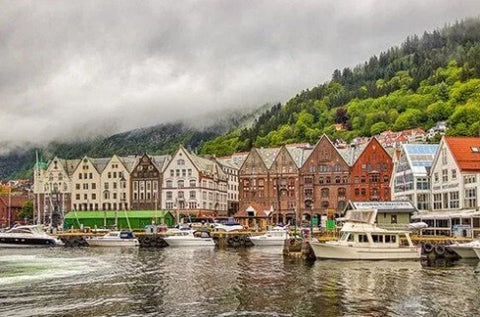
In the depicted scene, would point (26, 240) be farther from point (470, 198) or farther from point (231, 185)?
point (231, 185)

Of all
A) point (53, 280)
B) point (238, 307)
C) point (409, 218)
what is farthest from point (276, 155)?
point (238, 307)

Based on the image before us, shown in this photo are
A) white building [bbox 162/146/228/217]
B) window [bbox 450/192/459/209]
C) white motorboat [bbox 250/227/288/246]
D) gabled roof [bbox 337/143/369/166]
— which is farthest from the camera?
white building [bbox 162/146/228/217]

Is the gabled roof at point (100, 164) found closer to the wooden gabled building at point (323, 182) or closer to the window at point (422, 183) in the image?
the wooden gabled building at point (323, 182)

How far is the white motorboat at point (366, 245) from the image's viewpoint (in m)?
59.8

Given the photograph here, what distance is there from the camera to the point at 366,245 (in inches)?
2365

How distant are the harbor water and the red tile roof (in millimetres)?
27368

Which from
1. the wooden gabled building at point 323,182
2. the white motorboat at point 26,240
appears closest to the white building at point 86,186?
the white motorboat at point 26,240

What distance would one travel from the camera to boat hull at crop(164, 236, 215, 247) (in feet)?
293

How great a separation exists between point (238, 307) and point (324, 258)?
Answer: 93.1 feet

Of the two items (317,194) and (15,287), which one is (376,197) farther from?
(15,287)

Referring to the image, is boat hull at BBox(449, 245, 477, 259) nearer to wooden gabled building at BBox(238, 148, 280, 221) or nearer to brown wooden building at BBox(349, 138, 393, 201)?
brown wooden building at BBox(349, 138, 393, 201)

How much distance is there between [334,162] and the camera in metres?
132

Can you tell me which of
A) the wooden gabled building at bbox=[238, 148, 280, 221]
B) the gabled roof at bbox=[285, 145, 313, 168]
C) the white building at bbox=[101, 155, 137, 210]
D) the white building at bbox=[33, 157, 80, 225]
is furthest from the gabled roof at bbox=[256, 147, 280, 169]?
the white building at bbox=[33, 157, 80, 225]

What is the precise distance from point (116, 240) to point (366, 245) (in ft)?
148
